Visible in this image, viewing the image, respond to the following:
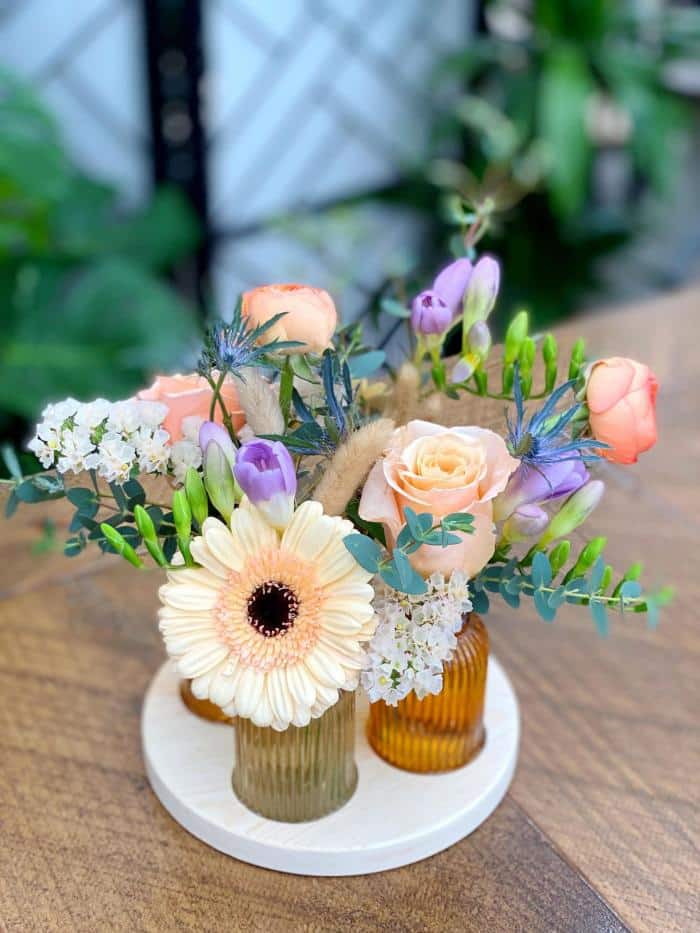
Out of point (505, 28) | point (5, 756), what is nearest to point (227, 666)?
point (5, 756)

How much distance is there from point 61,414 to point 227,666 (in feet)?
0.59

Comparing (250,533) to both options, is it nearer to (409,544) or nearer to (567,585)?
(409,544)

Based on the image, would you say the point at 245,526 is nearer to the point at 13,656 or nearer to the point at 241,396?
the point at 241,396

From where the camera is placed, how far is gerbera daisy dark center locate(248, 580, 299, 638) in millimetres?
572

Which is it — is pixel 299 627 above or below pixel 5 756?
above

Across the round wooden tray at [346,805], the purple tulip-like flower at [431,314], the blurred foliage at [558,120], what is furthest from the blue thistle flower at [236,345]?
the blurred foliage at [558,120]

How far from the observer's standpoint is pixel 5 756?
79cm

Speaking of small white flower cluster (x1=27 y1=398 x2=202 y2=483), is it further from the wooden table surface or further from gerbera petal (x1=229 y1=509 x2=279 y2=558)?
the wooden table surface

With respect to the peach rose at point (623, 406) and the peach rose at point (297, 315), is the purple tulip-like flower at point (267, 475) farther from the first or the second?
the peach rose at point (623, 406)

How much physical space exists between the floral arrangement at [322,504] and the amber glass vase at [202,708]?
0.20m

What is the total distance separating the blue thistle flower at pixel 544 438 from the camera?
0.57 m

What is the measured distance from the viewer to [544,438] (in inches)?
22.6

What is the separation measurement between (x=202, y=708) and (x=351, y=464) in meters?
0.31

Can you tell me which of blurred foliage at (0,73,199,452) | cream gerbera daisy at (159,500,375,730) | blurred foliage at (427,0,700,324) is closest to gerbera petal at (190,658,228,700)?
cream gerbera daisy at (159,500,375,730)
